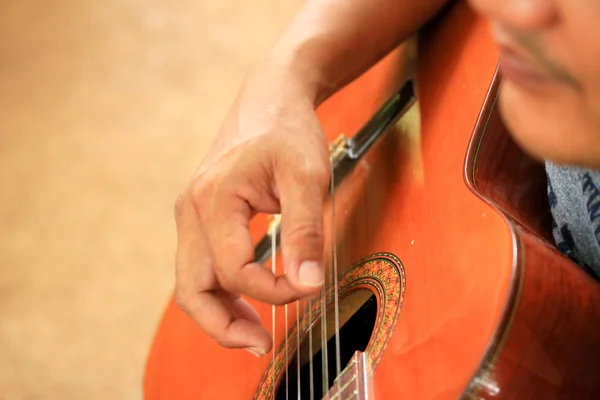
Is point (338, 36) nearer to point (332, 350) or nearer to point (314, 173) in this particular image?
point (314, 173)

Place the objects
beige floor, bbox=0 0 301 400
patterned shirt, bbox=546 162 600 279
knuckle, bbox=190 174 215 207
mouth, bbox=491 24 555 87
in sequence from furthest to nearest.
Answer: beige floor, bbox=0 0 301 400 < knuckle, bbox=190 174 215 207 < patterned shirt, bbox=546 162 600 279 < mouth, bbox=491 24 555 87

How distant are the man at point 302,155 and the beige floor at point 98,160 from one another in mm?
665

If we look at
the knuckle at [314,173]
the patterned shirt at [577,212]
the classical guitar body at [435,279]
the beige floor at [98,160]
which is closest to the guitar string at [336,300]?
the classical guitar body at [435,279]

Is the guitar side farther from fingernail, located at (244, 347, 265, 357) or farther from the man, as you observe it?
fingernail, located at (244, 347, 265, 357)

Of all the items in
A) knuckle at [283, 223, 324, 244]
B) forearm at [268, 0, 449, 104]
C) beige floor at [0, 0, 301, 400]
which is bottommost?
knuckle at [283, 223, 324, 244]

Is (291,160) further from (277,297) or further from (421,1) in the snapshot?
(421,1)

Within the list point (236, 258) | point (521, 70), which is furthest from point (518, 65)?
point (236, 258)

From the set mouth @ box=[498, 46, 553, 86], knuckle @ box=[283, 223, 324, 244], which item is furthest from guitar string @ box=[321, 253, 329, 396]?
mouth @ box=[498, 46, 553, 86]

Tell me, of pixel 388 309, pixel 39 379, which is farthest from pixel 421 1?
pixel 39 379

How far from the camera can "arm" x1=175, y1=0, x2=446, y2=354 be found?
554 millimetres

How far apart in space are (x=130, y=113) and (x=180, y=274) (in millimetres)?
1006

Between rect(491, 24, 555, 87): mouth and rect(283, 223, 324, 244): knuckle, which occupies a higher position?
rect(283, 223, 324, 244): knuckle

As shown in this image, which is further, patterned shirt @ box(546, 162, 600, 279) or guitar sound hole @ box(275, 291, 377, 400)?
guitar sound hole @ box(275, 291, 377, 400)

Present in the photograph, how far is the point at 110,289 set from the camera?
1271 millimetres
